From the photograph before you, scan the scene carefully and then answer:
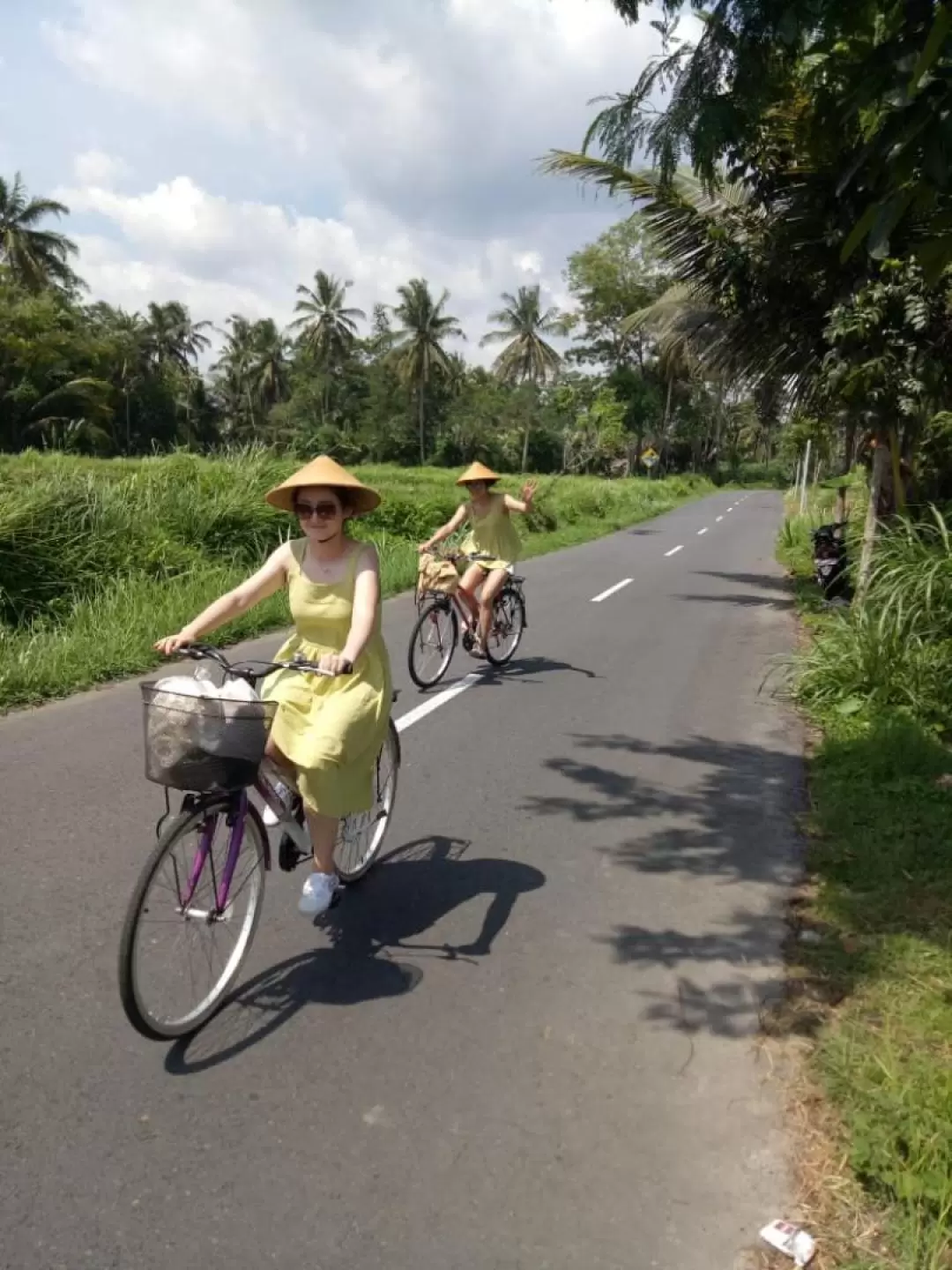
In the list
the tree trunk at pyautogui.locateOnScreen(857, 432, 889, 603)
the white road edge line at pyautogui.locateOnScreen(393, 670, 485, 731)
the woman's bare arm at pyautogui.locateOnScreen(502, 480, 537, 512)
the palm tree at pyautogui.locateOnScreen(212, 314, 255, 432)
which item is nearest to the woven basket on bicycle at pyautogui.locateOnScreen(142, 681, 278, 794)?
the white road edge line at pyautogui.locateOnScreen(393, 670, 485, 731)

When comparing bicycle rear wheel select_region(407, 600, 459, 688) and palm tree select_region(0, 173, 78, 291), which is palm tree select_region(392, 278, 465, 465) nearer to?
palm tree select_region(0, 173, 78, 291)

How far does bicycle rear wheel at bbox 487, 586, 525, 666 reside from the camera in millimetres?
8586

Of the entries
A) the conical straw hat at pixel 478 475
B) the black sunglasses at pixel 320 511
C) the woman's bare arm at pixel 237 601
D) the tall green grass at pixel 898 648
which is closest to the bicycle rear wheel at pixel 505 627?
the conical straw hat at pixel 478 475

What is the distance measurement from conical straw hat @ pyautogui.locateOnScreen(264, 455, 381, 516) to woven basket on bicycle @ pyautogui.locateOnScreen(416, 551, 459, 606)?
417 centimetres

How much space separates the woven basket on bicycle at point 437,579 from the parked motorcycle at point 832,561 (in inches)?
226

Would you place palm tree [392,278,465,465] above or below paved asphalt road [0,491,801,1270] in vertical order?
above

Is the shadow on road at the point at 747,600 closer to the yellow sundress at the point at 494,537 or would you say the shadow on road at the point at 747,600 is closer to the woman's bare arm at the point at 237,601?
the yellow sundress at the point at 494,537

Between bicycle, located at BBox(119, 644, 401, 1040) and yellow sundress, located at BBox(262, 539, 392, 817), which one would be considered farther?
yellow sundress, located at BBox(262, 539, 392, 817)

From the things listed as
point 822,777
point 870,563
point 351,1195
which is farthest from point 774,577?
point 351,1195

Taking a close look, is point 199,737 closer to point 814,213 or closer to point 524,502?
point 524,502

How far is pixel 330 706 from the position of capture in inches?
130

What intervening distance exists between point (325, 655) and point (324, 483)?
63 centimetres

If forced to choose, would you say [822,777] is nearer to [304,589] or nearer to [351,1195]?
[304,589]

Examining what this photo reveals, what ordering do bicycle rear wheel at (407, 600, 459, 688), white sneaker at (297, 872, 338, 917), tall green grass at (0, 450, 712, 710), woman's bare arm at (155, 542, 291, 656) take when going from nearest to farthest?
woman's bare arm at (155, 542, 291, 656) < white sneaker at (297, 872, 338, 917) < bicycle rear wheel at (407, 600, 459, 688) < tall green grass at (0, 450, 712, 710)
